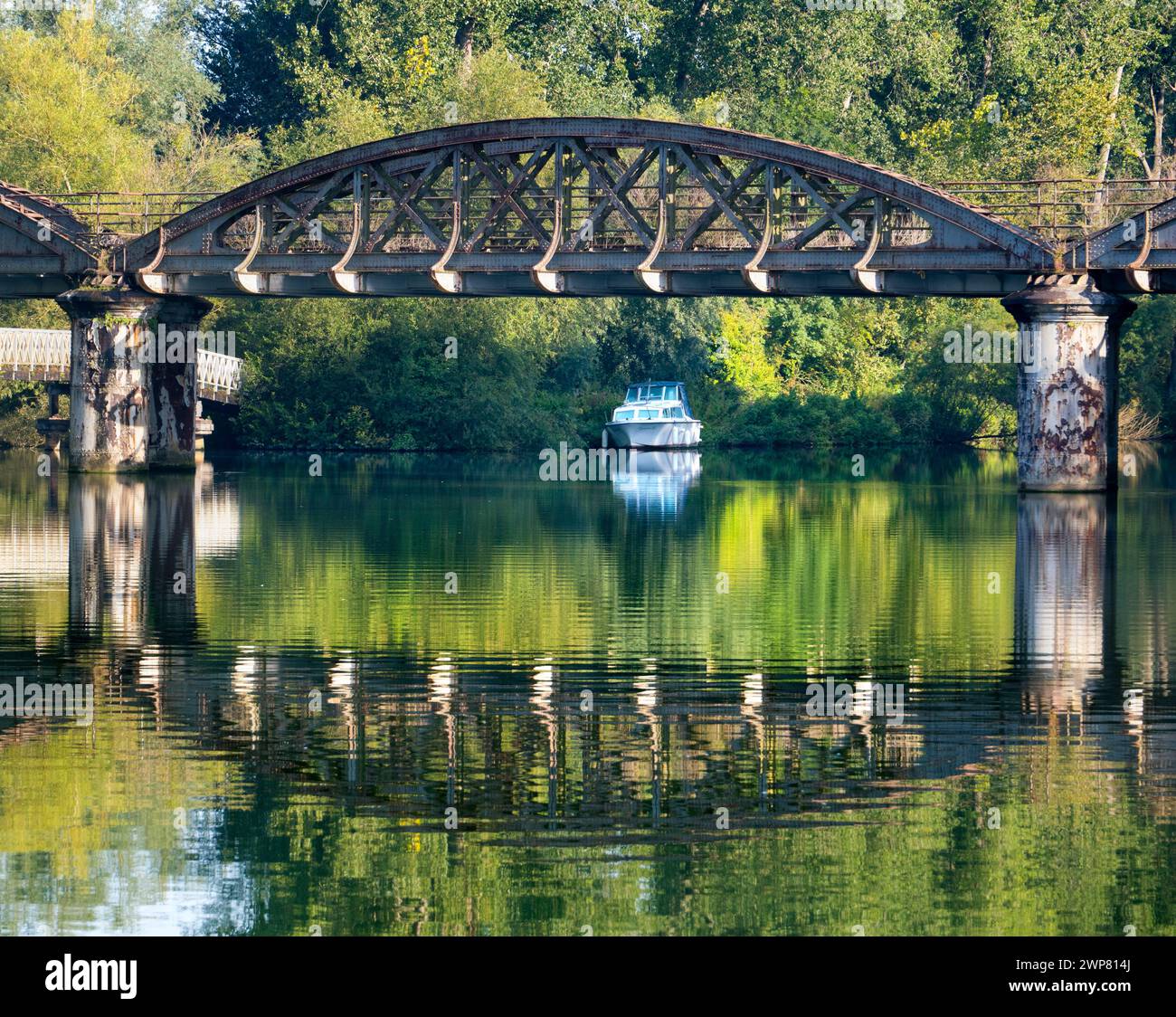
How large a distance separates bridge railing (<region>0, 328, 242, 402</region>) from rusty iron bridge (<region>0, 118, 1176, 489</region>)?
14.1 metres

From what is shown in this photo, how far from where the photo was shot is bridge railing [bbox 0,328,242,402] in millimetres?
71188

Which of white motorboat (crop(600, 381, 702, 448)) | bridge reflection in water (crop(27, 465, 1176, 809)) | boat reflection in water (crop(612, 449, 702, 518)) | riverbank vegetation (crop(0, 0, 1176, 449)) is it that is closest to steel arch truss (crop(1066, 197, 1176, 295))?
boat reflection in water (crop(612, 449, 702, 518))

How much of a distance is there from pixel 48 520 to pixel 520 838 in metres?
28.6

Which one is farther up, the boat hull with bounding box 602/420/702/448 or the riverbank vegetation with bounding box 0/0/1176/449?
the riverbank vegetation with bounding box 0/0/1176/449

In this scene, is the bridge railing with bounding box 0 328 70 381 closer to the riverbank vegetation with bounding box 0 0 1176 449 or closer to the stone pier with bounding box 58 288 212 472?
the riverbank vegetation with bounding box 0 0 1176 449

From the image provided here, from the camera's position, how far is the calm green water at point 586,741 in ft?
41.0

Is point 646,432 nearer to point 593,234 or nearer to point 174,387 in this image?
point 174,387

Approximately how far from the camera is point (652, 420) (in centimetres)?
8194

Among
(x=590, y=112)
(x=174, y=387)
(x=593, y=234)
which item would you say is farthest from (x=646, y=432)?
(x=593, y=234)

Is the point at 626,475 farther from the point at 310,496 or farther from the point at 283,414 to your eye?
the point at 283,414

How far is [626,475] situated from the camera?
210 ft

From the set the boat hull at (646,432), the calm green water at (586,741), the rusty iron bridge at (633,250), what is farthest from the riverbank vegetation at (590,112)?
the calm green water at (586,741)

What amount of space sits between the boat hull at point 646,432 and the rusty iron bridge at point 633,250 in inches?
928

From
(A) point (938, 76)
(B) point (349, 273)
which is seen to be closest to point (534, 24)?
(A) point (938, 76)
